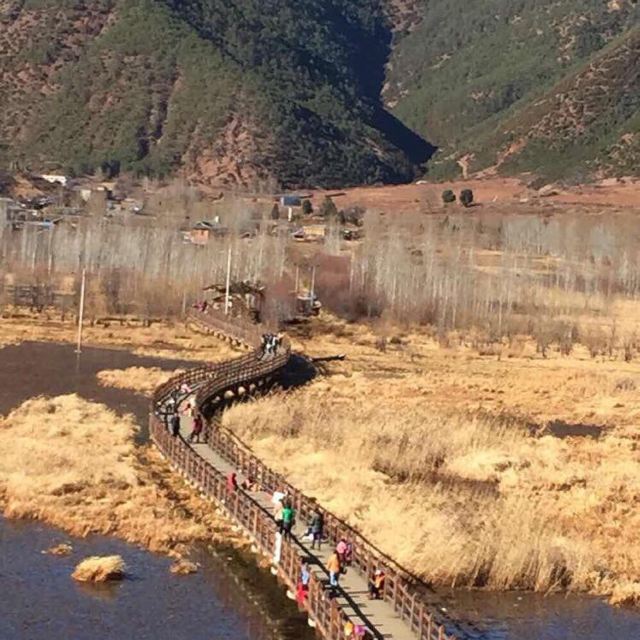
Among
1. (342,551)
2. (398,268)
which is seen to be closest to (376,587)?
(342,551)

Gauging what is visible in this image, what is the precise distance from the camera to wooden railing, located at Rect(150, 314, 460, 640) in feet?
92.4

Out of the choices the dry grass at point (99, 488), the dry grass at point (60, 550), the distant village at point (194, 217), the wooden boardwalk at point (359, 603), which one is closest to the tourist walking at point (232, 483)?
the dry grass at point (99, 488)

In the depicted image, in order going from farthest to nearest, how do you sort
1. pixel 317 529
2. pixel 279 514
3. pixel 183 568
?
pixel 183 568 < pixel 279 514 < pixel 317 529

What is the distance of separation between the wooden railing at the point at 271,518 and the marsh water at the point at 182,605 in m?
0.97

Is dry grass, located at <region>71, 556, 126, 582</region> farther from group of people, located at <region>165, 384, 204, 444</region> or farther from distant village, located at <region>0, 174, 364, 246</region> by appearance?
distant village, located at <region>0, 174, 364, 246</region>

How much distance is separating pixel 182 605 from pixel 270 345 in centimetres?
4821

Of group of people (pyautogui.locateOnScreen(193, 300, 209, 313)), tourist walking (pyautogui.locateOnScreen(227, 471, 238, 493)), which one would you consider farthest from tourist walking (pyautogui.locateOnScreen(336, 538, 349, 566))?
group of people (pyautogui.locateOnScreen(193, 300, 209, 313))

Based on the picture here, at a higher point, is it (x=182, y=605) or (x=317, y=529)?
(x=317, y=529)

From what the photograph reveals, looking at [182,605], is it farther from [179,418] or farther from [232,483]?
[179,418]

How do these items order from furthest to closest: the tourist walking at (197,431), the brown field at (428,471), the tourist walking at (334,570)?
the tourist walking at (197,431) < the brown field at (428,471) < the tourist walking at (334,570)

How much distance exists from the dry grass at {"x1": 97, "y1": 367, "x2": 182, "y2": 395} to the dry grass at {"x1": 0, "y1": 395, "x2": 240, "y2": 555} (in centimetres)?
1580

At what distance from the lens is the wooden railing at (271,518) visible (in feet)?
92.4

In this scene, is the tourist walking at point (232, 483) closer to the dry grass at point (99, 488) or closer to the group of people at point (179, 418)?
the dry grass at point (99, 488)

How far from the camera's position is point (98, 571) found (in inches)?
1320
